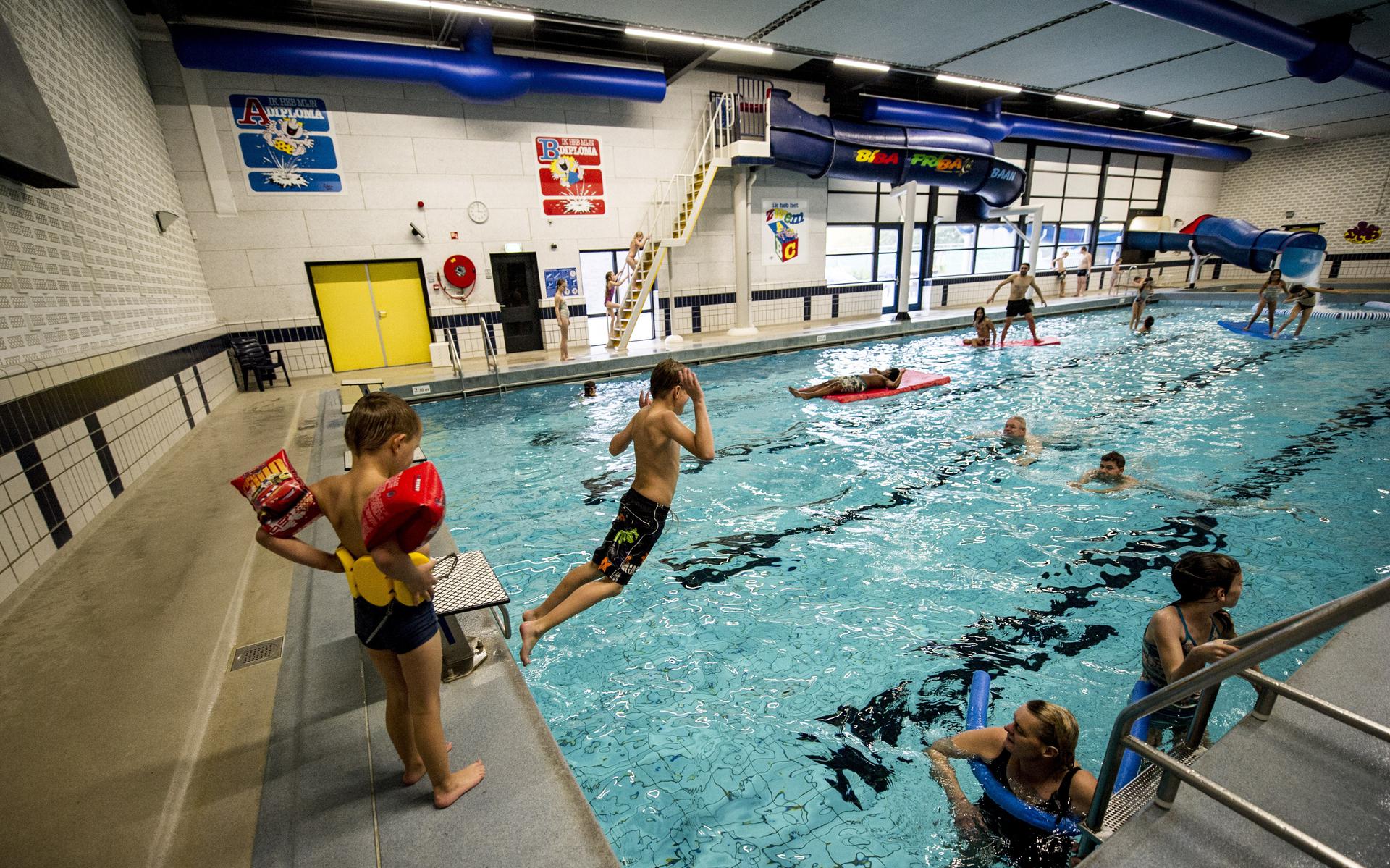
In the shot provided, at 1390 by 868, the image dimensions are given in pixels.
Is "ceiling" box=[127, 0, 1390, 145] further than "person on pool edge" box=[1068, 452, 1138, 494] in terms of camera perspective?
Yes

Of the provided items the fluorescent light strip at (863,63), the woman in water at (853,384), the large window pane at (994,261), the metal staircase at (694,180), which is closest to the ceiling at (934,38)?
the fluorescent light strip at (863,63)

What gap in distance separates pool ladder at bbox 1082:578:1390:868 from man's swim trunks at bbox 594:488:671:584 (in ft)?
6.50

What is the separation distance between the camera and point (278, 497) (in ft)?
4.82

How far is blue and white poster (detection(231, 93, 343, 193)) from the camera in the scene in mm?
8812

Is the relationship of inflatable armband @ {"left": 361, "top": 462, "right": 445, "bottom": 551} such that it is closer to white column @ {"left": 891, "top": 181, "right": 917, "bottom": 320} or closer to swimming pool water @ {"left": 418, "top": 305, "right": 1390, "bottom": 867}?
swimming pool water @ {"left": 418, "top": 305, "right": 1390, "bottom": 867}

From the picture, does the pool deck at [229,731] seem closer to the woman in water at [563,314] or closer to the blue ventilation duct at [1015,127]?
the woman in water at [563,314]

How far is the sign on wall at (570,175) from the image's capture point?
10891mm

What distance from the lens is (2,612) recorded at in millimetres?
2613

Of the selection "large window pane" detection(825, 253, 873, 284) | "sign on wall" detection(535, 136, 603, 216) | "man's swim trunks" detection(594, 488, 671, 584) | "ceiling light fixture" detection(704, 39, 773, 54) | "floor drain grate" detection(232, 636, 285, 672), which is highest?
"ceiling light fixture" detection(704, 39, 773, 54)

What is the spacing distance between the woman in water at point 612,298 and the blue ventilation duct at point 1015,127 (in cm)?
719

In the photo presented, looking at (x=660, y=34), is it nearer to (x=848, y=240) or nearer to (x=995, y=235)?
(x=848, y=240)

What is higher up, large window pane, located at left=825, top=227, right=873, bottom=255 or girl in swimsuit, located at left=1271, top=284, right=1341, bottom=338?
large window pane, located at left=825, top=227, right=873, bottom=255

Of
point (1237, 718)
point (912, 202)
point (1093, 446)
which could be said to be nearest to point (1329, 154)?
point (912, 202)

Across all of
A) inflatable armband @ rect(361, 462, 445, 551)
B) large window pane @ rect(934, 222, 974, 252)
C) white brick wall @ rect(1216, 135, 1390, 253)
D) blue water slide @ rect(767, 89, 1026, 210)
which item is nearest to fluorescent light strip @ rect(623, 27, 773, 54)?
blue water slide @ rect(767, 89, 1026, 210)
